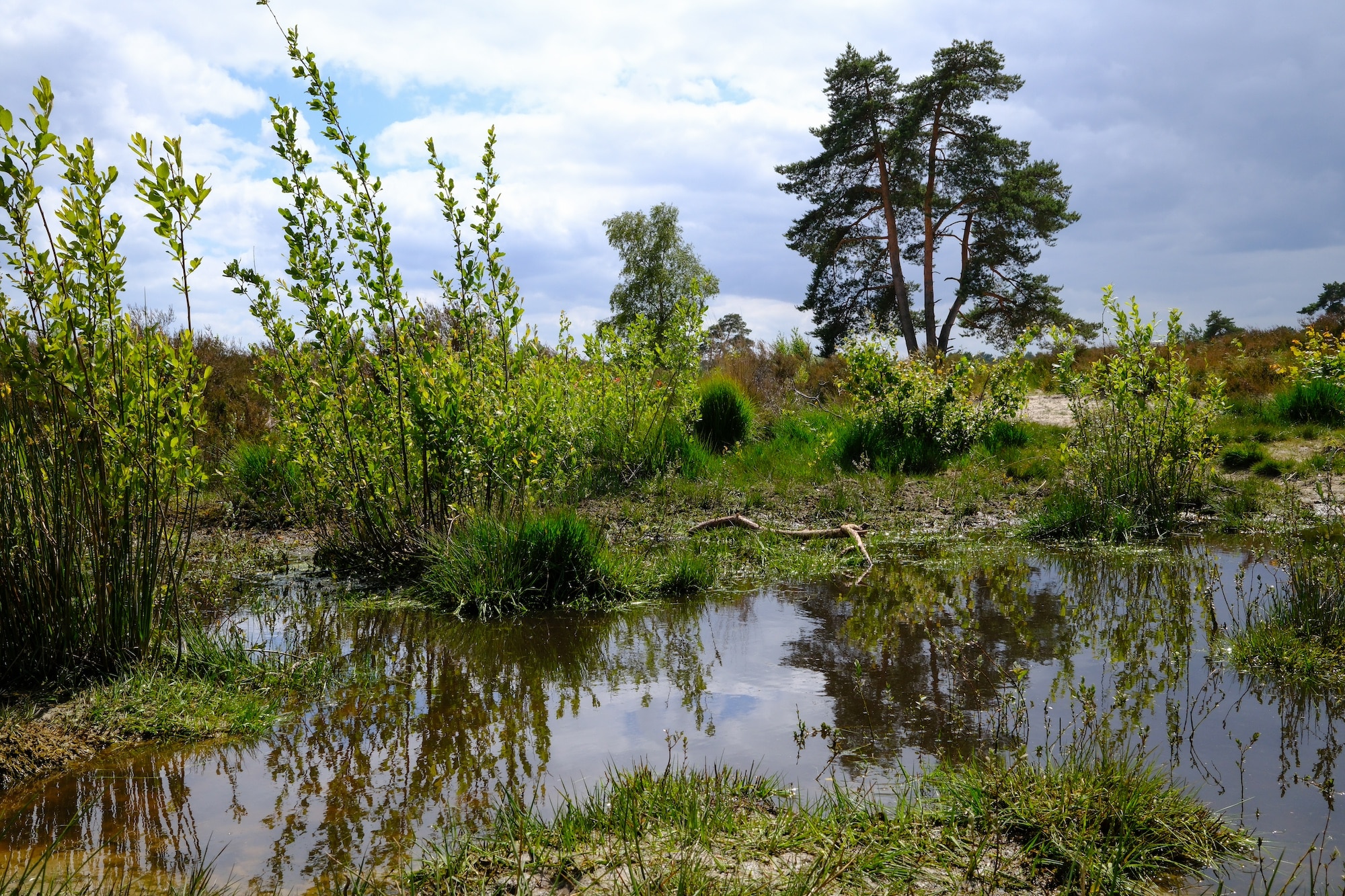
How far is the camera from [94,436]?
13.6 ft

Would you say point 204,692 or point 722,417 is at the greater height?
point 722,417

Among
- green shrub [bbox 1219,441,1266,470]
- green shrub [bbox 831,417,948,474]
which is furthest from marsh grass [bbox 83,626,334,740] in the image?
green shrub [bbox 1219,441,1266,470]

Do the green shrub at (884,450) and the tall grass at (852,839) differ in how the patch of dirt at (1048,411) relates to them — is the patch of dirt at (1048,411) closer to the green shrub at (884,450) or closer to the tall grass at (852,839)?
the green shrub at (884,450)

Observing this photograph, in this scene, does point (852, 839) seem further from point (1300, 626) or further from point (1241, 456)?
point (1241, 456)

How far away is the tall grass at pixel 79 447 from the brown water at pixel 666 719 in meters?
0.87

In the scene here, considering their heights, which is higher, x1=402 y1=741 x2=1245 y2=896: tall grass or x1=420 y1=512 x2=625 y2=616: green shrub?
x1=420 y1=512 x2=625 y2=616: green shrub

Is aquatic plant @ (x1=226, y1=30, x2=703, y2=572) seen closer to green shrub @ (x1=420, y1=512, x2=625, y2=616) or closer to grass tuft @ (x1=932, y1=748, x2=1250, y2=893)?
green shrub @ (x1=420, y1=512, x2=625, y2=616)

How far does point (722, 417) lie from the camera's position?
12.6 metres

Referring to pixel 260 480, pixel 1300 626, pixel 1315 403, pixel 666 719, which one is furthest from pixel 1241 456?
pixel 260 480

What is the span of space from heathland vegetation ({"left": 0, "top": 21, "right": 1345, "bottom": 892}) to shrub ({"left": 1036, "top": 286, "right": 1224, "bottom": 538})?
33 mm

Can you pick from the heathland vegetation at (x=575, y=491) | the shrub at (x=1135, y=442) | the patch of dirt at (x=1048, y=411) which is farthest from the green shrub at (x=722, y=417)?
the shrub at (x=1135, y=442)

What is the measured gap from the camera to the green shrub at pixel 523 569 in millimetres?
5879

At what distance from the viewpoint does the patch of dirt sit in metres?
13.5

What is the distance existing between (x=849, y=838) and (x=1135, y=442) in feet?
22.9
